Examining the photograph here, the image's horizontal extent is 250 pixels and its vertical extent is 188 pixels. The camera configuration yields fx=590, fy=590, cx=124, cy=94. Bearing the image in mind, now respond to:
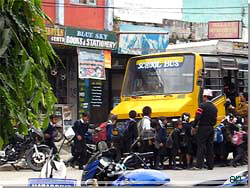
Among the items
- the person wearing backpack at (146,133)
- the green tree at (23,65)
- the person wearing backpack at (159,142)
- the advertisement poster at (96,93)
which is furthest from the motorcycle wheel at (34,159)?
the green tree at (23,65)

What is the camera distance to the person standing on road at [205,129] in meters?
12.2

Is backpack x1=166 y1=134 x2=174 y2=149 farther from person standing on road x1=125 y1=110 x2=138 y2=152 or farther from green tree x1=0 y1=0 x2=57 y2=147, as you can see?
green tree x1=0 y1=0 x2=57 y2=147

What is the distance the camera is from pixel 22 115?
436 cm

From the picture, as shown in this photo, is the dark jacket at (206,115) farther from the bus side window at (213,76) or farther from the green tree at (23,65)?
the green tree at (23,65)

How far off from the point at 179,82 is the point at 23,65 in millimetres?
10110

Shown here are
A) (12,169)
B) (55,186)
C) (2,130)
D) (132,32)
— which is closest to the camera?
(2,130)

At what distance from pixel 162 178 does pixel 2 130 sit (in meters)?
1.81

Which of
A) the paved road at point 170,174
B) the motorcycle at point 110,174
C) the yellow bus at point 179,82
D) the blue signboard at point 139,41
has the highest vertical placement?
the blue signboard at point 139,41

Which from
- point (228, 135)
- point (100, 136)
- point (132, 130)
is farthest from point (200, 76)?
point (100, 136)

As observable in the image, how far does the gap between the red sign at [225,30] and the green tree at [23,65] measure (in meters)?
17.6

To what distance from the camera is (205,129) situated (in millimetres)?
12227

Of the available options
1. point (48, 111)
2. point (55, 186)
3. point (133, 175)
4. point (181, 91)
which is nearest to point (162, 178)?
point (133, 175)

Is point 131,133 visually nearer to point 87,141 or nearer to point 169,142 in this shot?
point 169,142

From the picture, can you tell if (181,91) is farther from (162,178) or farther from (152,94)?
(162,178)
